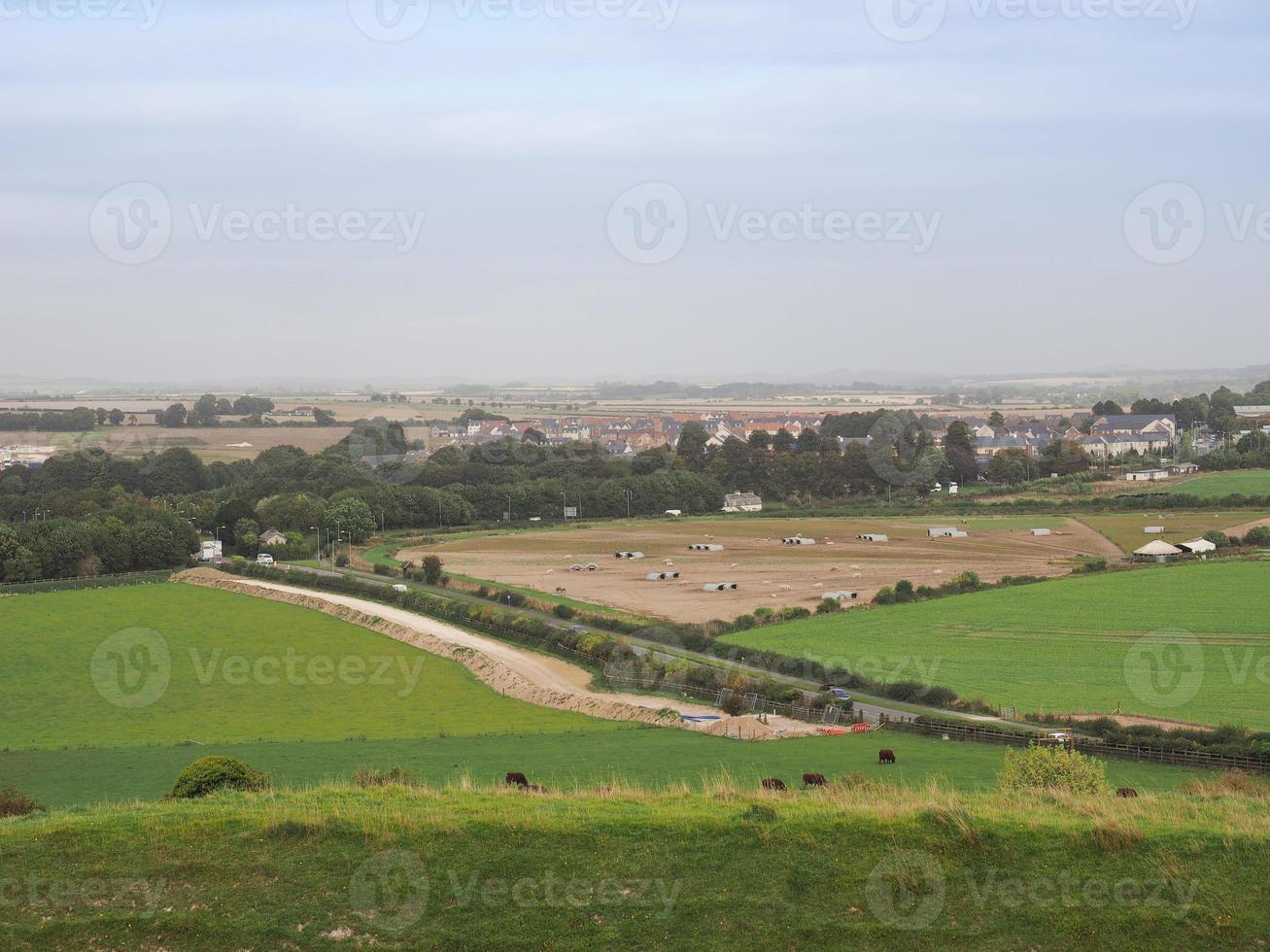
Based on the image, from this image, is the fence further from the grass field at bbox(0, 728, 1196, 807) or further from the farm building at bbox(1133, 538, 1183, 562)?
the farm building at bbox(1133, 538, 1183, 562)

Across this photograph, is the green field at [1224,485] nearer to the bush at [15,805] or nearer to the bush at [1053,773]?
the bush at [1053,773]

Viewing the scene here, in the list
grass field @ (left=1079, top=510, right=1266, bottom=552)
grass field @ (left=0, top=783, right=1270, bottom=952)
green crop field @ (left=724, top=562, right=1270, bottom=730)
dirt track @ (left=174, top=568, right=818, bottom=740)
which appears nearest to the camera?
grass field @ (left=0, top=783, right=1270, bottom=952)

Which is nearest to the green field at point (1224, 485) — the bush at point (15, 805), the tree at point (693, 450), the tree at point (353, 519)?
the tree at point (693, 450)

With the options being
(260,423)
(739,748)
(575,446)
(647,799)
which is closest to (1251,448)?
(575,446)

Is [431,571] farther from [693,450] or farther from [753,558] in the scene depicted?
[693,450]

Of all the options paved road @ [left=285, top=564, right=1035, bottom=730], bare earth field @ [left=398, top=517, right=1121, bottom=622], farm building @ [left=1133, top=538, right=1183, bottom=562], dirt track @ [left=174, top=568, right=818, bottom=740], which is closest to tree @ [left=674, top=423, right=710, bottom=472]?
bare earth field @ [left=398, top=517, right=1121, bottom=622]

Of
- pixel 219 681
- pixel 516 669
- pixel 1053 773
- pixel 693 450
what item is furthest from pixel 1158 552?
pixel 693 450

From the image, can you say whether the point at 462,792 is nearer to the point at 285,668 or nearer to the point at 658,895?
the point at 658,895
